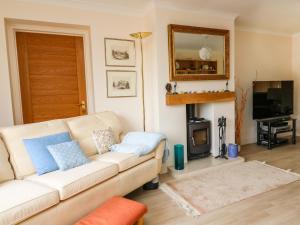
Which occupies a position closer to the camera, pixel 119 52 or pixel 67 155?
pixel 67 155

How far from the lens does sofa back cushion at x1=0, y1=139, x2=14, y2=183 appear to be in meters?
2.14

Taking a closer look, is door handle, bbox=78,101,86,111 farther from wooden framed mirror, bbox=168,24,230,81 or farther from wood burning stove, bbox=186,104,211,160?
wood burning stove, bbox=186,104,211,160

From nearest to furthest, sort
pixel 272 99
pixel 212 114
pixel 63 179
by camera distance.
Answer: pixel 63 179
pixel 212 114
pixel 272 99

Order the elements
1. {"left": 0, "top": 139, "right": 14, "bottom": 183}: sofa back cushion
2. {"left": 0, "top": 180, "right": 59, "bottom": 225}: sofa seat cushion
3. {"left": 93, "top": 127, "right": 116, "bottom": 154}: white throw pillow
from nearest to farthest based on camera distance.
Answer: {"left": 0, "top": 180, "right": 59, "bottom": 225}: sofa seat cushion
{"left": 0, "top": 139, "right": 14, "bottom": 183}: sofa back cushion
{"left": 93, "top": 127, "right": 116, "bottom": 154}: white throw pillow

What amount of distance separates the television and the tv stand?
14 cm

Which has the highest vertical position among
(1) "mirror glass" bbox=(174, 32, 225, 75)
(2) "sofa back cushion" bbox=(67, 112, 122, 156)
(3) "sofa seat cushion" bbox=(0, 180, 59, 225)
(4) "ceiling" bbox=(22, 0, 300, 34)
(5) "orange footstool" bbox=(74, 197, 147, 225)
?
(4) "ceiling" bbox=(22, 0, 300, 34)

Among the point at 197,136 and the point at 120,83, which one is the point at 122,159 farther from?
the point at 197,136

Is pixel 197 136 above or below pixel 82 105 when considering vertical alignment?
below

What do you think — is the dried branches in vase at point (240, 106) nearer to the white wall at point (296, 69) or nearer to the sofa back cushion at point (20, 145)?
the white wall at point (296, 69)

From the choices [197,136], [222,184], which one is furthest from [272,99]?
[222,184]

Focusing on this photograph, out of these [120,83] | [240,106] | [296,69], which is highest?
[296,69]

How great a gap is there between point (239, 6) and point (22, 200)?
12.4ft

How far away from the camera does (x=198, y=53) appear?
3.80m

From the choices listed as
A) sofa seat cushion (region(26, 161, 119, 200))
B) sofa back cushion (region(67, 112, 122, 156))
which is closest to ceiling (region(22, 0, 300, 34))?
sofa back cushion (region(67, 112, 122, 156))
